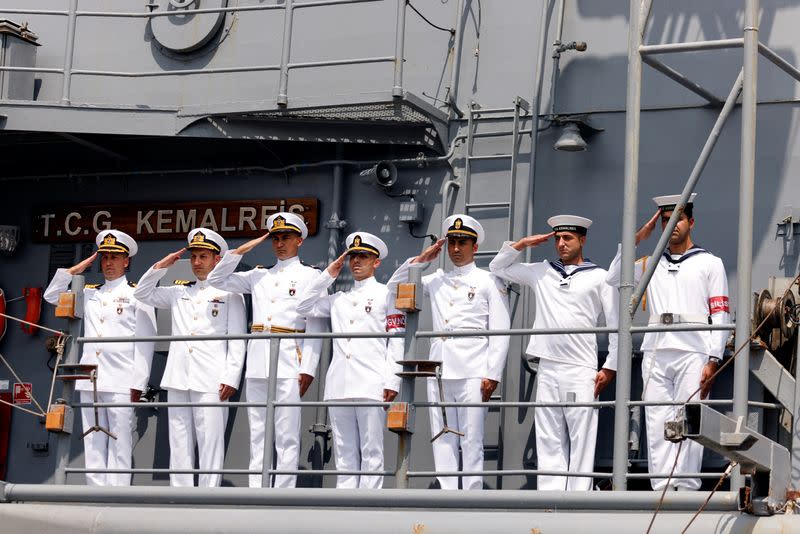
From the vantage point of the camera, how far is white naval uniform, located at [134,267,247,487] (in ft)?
29.5

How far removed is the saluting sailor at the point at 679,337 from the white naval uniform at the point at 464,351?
3.05 ft

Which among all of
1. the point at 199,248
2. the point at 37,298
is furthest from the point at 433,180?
the point at 37,298

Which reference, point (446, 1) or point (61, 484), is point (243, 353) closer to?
point (61, 484)

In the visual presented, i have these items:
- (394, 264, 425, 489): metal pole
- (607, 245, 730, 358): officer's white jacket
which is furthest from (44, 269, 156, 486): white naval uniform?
(607, 245, 730, 358): officer's white jacket

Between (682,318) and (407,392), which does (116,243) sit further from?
(682,318)

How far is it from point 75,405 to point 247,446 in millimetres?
1434

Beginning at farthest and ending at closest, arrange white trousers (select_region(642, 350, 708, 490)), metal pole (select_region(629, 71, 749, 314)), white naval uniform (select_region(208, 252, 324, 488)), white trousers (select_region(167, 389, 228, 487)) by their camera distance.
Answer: white trousers (select_region(167, 389, 228, 487)) < white naval uniform (select_region(208, 252, 324, 488)) < white trousers (select_region(642, 350, 708, 490)) < metal pole (select_region(629, 71, 749, 314))

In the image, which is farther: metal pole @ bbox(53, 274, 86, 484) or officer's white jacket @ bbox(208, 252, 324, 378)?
officer's white jacket @ bbox(208, 252, 324, 378)

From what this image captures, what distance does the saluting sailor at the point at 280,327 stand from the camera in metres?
8.84

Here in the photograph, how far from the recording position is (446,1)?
380 inches

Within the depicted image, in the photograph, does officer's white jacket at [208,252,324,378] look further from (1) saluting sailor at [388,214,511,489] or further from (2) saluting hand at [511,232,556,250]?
(2) saluting hand at [511,232,556,250]

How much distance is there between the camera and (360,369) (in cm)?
877

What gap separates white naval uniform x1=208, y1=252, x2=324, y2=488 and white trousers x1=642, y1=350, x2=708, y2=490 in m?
2.20

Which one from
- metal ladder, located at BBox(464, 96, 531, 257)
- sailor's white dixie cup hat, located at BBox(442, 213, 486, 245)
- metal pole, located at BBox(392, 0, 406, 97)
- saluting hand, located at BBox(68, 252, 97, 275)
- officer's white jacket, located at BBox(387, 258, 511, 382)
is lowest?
officer's white jacket, located at BBox(387, 258, 511, 382)
